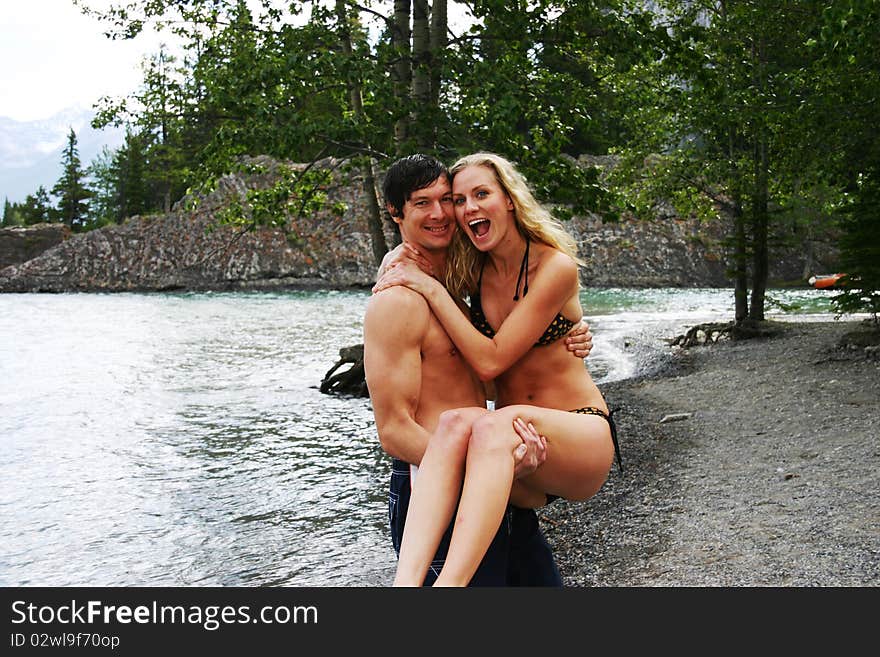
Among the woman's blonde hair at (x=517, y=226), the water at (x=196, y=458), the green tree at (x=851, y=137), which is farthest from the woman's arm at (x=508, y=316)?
the green tree at (x=851, y=137)

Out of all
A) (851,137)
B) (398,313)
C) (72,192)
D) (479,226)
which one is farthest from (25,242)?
(398,313)

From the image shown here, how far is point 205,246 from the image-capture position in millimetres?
53875

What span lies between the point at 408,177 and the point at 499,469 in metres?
1.38

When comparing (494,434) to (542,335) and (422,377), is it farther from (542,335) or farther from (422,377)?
(542,335)

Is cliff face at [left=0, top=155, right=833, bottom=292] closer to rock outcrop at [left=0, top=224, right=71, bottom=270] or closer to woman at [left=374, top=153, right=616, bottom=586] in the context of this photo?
rock outcrop at [left=0, top=224, right=71, bottom=270]

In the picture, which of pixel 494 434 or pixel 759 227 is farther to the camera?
pixel 759 227

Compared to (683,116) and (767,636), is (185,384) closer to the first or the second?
(683,116)

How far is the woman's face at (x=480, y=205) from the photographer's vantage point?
13.3ft

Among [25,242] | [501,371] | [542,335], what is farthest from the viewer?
[25,242]

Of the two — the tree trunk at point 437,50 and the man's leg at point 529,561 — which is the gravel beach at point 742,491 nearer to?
the man's leg at point 529,561

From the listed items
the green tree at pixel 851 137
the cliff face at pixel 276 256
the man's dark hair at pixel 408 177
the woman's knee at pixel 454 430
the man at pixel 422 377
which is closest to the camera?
the woman's knee at pixel 454 430

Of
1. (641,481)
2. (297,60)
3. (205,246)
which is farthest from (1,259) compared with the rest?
(641,481)

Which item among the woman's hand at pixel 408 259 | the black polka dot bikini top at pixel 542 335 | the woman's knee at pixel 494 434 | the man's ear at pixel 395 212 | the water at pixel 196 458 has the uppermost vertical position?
the man's ear at pixel 395 212

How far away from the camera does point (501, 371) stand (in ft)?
13.1
